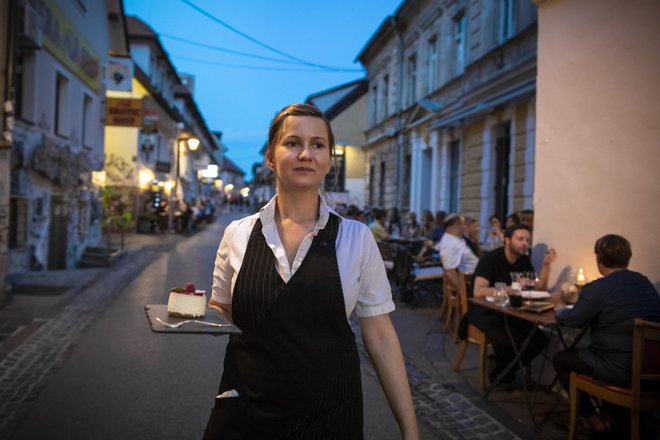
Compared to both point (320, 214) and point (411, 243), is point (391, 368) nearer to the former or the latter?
point (320, 214)

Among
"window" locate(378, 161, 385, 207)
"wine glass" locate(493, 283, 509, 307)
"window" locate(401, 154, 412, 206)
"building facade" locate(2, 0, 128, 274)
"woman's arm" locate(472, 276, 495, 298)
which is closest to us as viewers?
"wine glass" locate(493, 283, 509, 307)

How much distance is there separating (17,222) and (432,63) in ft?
49.2

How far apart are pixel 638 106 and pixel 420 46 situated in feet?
59.2

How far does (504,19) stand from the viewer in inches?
580

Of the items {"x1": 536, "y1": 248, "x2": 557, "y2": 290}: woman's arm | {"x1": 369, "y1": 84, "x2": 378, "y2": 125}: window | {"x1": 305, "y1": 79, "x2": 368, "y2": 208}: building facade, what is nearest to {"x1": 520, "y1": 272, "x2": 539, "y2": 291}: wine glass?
{"x1": 536, "y1": 248, "x2": 557, "y2": 290}: woman's arm

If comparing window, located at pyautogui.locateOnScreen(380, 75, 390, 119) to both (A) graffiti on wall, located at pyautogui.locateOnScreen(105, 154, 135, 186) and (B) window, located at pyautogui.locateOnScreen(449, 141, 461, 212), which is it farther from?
(A) graffiti on wall, located at pyautogui.locateOnScreen(105, 154, 135, 186)

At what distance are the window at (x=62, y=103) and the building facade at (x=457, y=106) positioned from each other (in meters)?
10.1

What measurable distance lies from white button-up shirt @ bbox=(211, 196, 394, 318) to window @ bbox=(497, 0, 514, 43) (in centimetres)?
1382

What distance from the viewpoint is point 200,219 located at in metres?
34.8

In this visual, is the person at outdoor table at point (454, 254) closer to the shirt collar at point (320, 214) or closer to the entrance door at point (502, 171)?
the shirt collar at point (320, 214)

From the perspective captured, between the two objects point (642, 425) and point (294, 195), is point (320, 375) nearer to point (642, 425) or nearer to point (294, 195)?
point (294, 195)

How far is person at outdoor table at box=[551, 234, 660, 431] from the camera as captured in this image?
392 cm

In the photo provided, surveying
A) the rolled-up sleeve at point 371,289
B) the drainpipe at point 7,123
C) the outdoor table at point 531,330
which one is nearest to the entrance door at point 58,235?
the drainpipe at point 7,123

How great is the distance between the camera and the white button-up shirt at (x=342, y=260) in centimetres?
187
